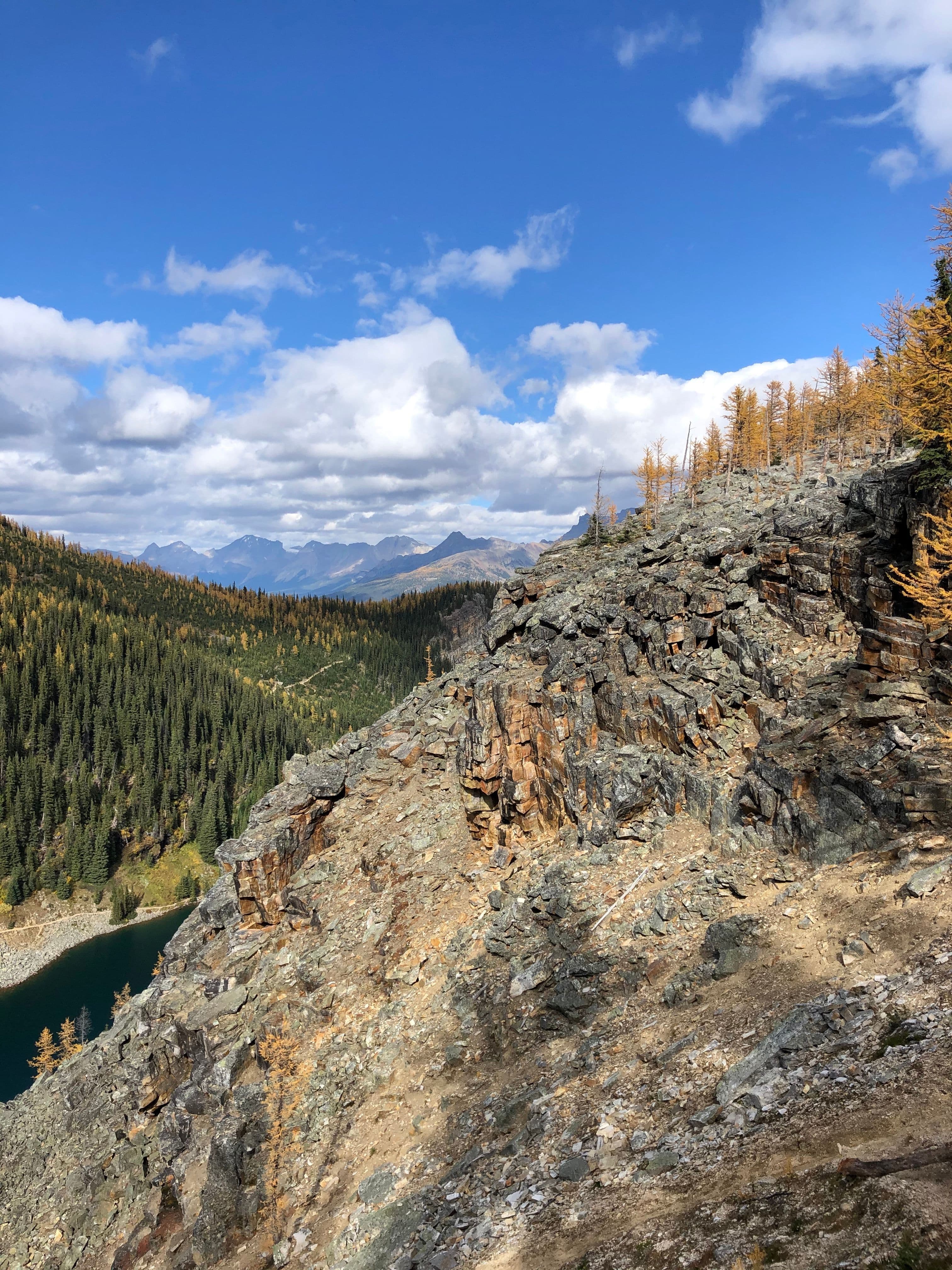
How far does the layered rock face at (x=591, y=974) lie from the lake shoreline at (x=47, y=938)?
70389mm

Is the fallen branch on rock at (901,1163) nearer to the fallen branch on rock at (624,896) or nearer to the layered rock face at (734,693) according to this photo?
the layered rock face at (734,693)

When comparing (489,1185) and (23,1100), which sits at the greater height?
(489,1185)

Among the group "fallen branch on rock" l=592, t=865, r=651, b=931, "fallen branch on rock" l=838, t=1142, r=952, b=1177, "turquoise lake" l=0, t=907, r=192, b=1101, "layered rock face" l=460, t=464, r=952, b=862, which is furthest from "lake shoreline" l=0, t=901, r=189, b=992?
"fallen branch on rock" l=838, t=1142, r=952, b=1177

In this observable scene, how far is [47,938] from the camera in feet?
364

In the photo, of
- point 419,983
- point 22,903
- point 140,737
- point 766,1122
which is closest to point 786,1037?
point 766,1122

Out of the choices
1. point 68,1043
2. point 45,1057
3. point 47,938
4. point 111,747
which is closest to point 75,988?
point 47,938

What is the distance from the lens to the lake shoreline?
334ft

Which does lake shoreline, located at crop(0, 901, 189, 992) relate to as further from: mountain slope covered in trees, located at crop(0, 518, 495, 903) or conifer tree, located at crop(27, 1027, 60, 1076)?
conifer tree, located at crop(27, 1027, 60, 1076)

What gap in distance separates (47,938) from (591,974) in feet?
433

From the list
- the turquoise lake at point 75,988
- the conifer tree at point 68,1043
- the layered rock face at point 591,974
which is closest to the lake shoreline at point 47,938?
the turquoise lake at point 75,988

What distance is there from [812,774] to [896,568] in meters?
10.7

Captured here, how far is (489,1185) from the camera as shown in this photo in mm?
17109

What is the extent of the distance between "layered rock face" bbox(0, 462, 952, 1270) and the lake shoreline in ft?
231

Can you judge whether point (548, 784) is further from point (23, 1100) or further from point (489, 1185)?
point (23, 1100)
